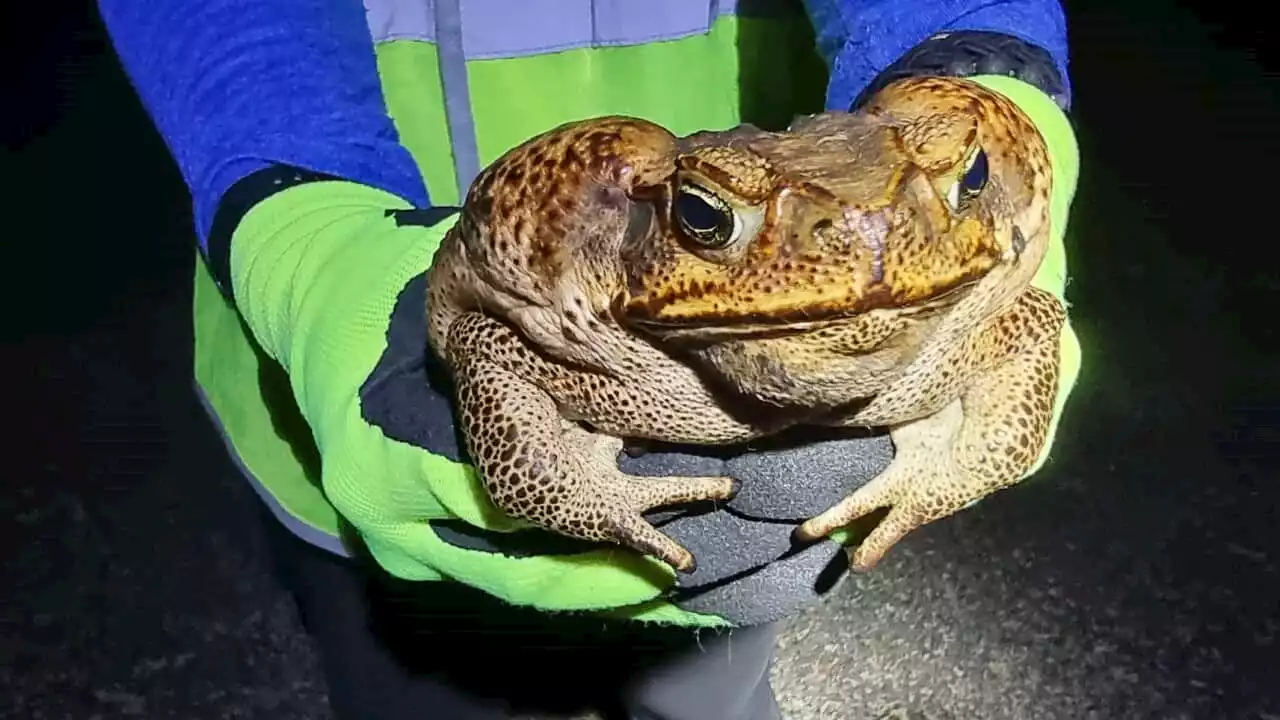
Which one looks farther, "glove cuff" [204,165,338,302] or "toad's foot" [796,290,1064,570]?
"glove cuff" [204,165,338,302]

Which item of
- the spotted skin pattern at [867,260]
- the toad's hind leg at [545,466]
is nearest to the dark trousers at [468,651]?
the toad's hind leg at [545,466]

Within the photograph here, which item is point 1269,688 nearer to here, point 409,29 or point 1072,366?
point 1072,366

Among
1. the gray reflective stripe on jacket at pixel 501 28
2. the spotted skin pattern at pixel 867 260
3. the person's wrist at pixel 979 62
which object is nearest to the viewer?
the spotted skin pattern at pixel 867 260

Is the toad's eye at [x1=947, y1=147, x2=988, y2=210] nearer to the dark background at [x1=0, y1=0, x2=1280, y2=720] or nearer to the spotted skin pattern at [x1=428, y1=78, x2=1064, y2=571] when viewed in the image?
the spotted skin pattern at [x1=428, y1=78, x2=1064, y2=571]

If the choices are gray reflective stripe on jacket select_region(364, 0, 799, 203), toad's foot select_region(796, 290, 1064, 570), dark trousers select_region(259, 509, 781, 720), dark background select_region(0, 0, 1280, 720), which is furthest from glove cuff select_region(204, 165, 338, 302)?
dark background select_region(0, 0, 1280, 720)

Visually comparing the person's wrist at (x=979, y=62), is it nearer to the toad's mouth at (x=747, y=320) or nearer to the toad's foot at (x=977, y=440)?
the toad's foot at (x=977, y=440)
